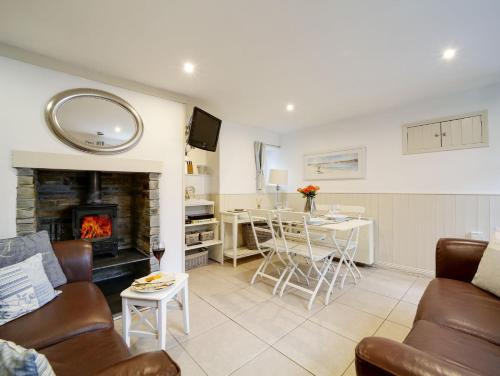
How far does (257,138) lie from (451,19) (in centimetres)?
305

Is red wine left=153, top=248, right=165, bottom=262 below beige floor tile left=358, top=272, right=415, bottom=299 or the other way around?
the other way around

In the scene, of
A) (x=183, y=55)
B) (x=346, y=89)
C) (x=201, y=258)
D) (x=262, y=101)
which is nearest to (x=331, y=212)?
(x=346, y=89)

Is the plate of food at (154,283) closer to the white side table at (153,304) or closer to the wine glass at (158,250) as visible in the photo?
the white side table at (153,304)

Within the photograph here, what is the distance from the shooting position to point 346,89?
266 cm

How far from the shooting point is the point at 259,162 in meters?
4.29

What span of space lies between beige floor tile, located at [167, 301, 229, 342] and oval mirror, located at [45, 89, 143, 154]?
173 centimetres

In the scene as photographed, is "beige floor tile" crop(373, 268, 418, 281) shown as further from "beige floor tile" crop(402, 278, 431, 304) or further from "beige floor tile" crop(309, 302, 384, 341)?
"beige floor tile" crop(309, 302, 384, 341)

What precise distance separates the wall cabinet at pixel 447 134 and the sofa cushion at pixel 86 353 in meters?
3.70

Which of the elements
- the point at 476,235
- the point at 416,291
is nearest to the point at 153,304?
the point at 416,291

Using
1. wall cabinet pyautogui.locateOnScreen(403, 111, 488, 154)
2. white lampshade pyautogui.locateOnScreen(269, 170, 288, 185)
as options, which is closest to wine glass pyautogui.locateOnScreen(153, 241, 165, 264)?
white lampshade pyautogui.locateOnScreen(269, 170, 288, 185)

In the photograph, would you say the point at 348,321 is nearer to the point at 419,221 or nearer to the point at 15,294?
the point at 419,221

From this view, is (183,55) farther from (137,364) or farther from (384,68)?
(137,364)

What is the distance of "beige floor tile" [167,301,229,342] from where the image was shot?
182cm

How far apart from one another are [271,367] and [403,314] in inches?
55.8
